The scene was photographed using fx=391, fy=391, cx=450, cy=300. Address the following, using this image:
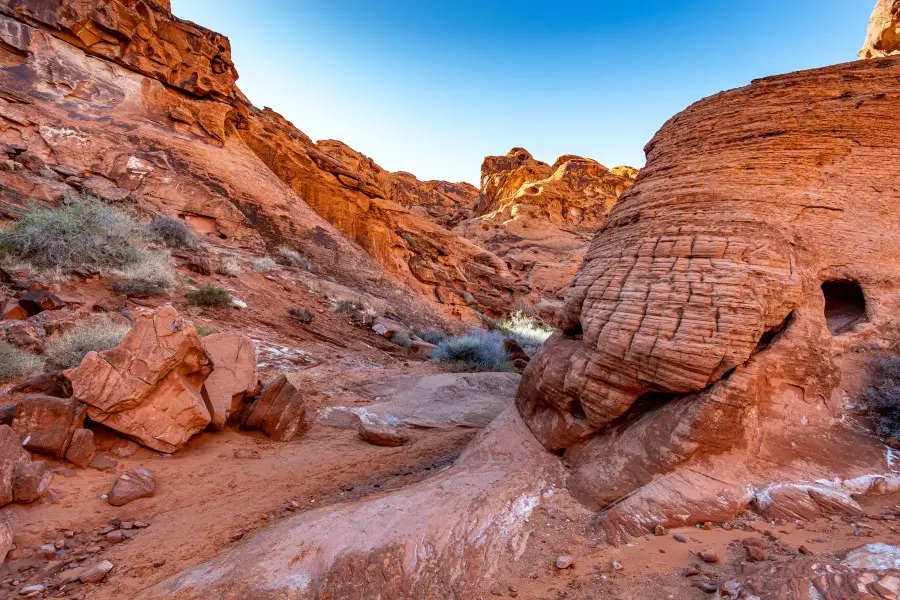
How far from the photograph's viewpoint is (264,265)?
41.7 feet

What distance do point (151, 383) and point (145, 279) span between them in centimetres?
541

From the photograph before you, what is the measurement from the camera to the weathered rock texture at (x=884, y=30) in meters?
6.54

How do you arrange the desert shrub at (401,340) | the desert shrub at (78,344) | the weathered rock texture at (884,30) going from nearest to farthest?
the desert shrub at (78,344)
the weathered rock texture at (884,30)
the desert shrub at (401,340)

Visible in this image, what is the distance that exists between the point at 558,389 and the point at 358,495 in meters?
2.34

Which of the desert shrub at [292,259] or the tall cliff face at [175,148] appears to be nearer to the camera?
the tall cliff face at [175,148]

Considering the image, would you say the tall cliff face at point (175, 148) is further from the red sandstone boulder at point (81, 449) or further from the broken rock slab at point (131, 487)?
the broken rock slab at point (131, 487)

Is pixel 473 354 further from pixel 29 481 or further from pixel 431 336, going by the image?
pixel 29 481

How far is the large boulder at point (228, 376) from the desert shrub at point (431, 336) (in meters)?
8.34

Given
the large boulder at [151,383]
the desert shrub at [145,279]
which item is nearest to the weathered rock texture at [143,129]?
the desert shrub at [145,279]

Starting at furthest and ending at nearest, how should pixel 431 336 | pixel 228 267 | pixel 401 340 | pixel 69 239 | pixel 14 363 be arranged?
1. pixel 431 336
2. pixel 401 340
3. pixel 228 267
4. pixel 69 239
5. pixel 14 363

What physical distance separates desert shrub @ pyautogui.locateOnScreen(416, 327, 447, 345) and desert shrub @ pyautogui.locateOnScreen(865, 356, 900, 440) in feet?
37.1

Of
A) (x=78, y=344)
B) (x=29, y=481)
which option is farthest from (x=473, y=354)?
(x=29, y=481)

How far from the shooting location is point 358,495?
4.06 m

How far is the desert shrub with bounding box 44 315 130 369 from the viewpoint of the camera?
4973mm
